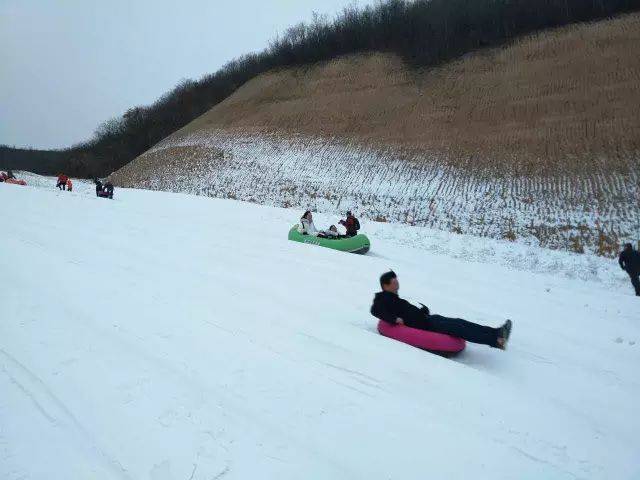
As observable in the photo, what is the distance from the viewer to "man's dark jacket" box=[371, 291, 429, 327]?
17.8 ft

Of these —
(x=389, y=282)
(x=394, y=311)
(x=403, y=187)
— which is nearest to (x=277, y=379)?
(x=394, y=311)

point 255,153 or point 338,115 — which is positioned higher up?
point 338,115

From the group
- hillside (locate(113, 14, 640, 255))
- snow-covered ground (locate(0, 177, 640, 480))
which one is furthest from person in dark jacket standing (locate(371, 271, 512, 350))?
hillside (locate(113, 14, 640, 255))

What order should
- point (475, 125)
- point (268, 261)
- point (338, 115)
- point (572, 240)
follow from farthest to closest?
1. point (338, 115)
2. point (475, 125)
3. point (572, 240)
4. point (268, 261)

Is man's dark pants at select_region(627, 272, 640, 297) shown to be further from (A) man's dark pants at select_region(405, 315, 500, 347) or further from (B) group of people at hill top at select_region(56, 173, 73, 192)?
(B) group of people at hill top at select_region(56, 173, 73, 192)

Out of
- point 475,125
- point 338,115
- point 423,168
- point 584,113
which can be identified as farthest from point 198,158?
point 584,113

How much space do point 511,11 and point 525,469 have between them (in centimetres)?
5059

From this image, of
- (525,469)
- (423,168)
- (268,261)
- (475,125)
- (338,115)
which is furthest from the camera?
(338,115)

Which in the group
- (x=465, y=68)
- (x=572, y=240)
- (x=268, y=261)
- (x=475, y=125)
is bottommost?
(x=268, y=261)

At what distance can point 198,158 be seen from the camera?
1491 inches

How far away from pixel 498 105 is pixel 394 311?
1294 inches

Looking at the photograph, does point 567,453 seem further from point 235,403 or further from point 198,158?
point 198,158

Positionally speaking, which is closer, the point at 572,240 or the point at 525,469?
the point at 525,469

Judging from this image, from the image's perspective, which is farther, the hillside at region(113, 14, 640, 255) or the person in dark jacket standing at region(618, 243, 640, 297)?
the hillside at region(113, 14, 640, 255)
